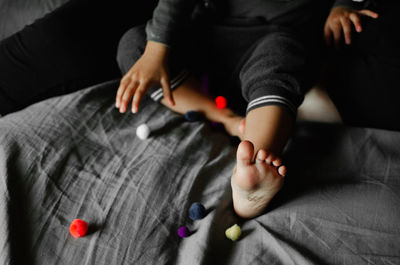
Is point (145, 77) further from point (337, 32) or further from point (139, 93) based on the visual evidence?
point (337, 32)

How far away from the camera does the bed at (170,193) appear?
1.41 feet

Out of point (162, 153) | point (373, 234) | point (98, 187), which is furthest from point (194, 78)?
point (373, 234)

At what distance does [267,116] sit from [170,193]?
21 centimetres

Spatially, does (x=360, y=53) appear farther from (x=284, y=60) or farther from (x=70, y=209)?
(x=70, y=209)

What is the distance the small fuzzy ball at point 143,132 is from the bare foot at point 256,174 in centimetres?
23

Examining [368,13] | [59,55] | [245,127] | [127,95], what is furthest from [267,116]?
[59,55]

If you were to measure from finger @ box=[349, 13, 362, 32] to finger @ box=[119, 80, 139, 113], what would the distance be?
0.48 meters

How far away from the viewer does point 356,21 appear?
25.4 inches

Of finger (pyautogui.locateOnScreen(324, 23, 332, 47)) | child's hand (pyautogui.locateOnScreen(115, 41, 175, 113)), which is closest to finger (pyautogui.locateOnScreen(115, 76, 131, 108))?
child's hand (pyautogui.locateOnScreen(115, 41, 175, 113))

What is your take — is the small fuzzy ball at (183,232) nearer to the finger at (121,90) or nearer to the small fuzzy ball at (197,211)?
the small fuzzy ball at (197,211)

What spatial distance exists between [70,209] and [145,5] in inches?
22.6

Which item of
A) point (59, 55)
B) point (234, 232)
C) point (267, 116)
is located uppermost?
point (59, 55)

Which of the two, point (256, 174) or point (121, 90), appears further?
point (121, 90)

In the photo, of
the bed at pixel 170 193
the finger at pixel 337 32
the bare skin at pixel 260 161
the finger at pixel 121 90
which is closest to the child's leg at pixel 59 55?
the bed at pixel 170 193
